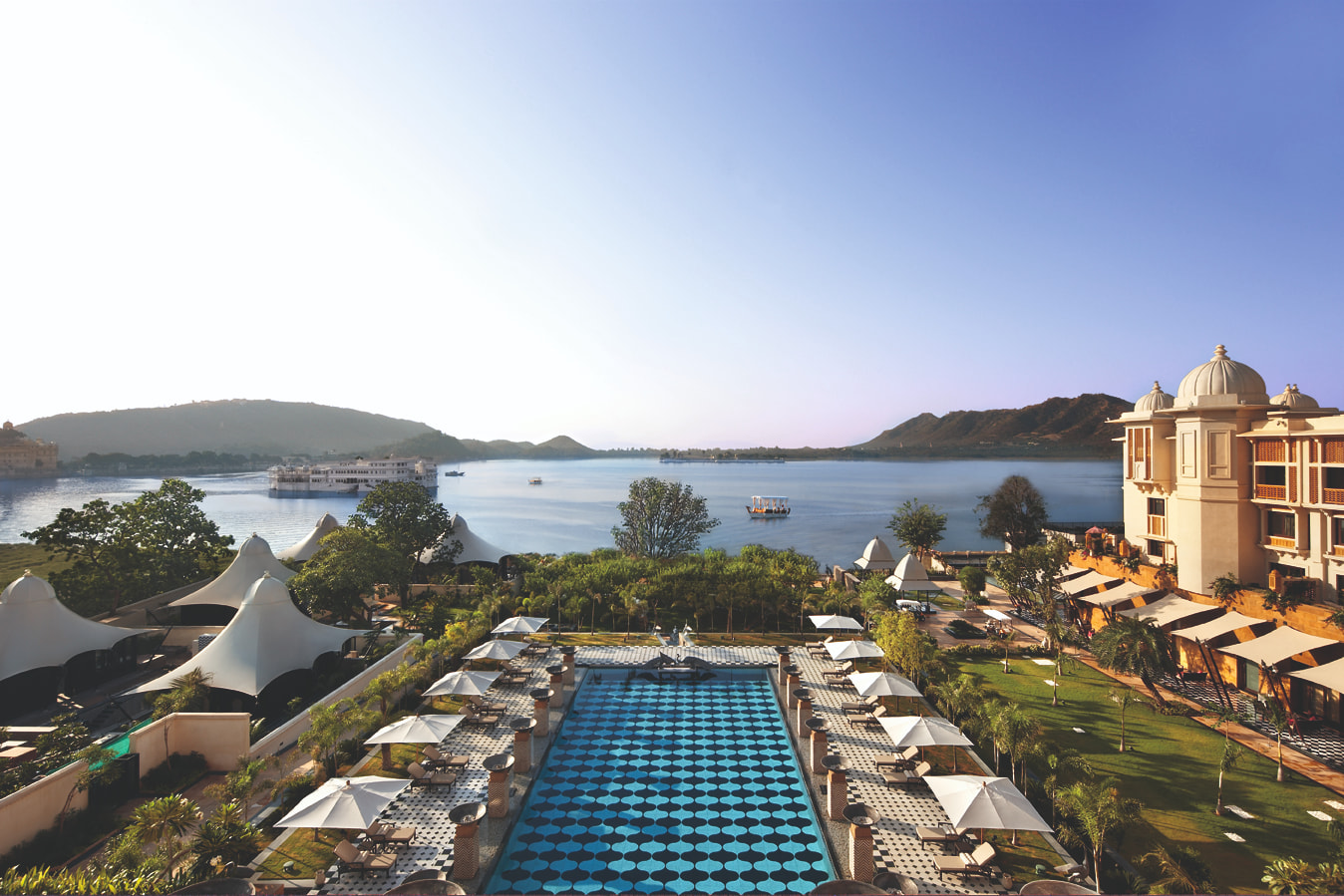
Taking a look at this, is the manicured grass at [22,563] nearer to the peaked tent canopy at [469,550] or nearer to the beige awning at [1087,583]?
the peaked tent canopy at [469,550]

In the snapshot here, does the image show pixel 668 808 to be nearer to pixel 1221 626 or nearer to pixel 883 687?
pixel 883 687

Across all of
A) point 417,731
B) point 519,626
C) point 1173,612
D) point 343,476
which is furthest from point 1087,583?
point 343,476

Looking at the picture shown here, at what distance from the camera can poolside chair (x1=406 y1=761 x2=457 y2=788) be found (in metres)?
11.7

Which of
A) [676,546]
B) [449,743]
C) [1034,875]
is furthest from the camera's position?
[676,546]

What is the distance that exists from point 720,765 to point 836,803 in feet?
9.97

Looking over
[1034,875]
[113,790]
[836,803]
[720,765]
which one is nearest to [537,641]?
[720,765]

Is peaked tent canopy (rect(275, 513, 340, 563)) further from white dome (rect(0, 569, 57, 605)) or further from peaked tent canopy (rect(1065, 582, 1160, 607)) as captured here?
peaked tent canopy (rect(1065, 582, 1160, 607))

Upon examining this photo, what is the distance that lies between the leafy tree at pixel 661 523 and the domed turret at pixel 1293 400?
24489 mm

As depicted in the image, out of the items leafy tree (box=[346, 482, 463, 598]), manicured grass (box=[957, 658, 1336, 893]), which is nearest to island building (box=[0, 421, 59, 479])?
leafy tree (box=[346, 482, 463, 598])

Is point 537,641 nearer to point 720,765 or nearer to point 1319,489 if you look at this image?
point 720,765

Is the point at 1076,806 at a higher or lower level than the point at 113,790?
higher

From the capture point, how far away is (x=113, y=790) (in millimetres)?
11398

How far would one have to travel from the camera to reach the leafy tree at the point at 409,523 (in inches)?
1126

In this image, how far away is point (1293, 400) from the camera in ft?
68.1
